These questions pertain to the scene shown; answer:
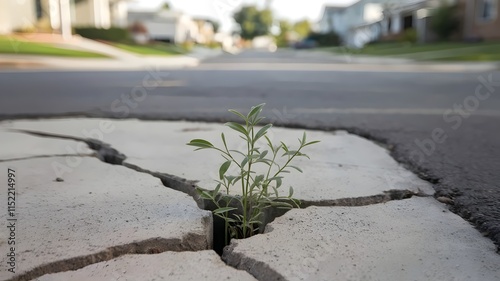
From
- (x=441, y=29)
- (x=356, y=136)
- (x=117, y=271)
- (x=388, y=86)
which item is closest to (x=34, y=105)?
(x=356, y=136)

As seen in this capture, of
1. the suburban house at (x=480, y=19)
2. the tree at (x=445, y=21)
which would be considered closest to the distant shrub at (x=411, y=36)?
the tree at (x=445, y=21)

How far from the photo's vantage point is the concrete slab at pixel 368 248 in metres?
1.13

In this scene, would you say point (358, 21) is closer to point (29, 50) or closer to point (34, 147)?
point (29, 50)

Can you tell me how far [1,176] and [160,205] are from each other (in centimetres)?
81

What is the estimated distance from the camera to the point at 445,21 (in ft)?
73.5

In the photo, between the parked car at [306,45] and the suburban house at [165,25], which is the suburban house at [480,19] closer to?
the parked car at [306,45]

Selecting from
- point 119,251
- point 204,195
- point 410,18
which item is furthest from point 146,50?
point 119,251

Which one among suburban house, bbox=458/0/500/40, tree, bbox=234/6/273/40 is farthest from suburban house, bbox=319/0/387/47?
tree, bbox=234/6/273/40

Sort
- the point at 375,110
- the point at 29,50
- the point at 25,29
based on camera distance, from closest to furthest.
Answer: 1. the point at 375,110
2. the point at 29,50
3. the point at 25,29

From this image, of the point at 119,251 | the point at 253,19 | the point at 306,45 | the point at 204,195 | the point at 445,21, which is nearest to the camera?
the point at 119,251

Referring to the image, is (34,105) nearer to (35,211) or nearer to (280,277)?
(35,211)

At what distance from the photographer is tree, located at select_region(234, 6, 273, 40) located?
71500mm

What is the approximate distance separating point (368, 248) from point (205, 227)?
49 centimetres

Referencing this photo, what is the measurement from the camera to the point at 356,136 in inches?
113
